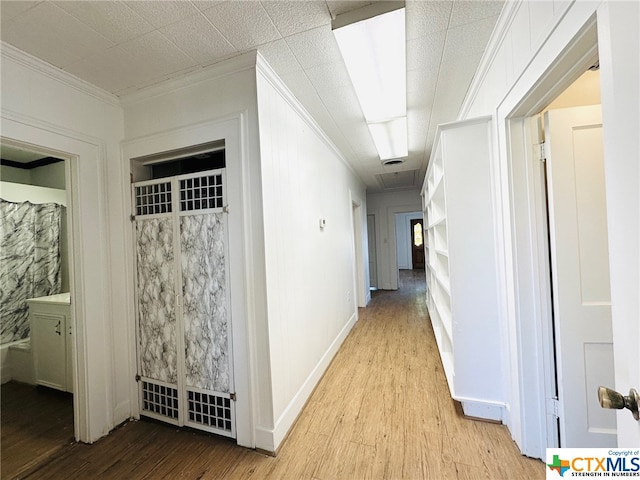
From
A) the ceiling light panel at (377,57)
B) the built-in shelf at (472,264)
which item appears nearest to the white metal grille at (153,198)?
the ceiling light panel at (377,57)

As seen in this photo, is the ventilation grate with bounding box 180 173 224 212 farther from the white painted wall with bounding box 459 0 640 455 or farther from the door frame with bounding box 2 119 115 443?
the white painted wall with bounding box 459 0 640 455

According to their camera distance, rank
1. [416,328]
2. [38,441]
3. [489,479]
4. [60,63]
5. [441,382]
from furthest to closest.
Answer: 1. [416,328]
2. [441,382]
3. [38,441]
4. [60,63]
5. [489,479]

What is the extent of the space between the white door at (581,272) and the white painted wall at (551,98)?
16cm

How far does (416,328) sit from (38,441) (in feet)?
13.2

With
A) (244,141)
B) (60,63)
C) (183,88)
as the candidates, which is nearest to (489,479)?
(244,141)

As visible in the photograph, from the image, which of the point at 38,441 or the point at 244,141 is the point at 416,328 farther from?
the point at 38,441

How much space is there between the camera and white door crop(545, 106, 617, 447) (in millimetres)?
1383

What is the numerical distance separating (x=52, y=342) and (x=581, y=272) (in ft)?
13.7

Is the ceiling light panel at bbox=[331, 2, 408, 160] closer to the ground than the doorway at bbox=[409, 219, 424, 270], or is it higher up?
higher up

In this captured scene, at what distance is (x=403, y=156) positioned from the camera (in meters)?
4.07

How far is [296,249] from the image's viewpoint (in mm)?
2277

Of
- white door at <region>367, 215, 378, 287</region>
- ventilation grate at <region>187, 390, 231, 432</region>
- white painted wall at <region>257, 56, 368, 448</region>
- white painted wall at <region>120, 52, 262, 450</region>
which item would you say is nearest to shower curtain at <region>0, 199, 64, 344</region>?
ventilation grate at <region>187, 390, 231, 432</region>

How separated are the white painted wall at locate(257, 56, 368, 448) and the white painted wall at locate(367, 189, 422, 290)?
3.64 metres

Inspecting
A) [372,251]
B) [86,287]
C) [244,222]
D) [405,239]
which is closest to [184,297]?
[86,287]
